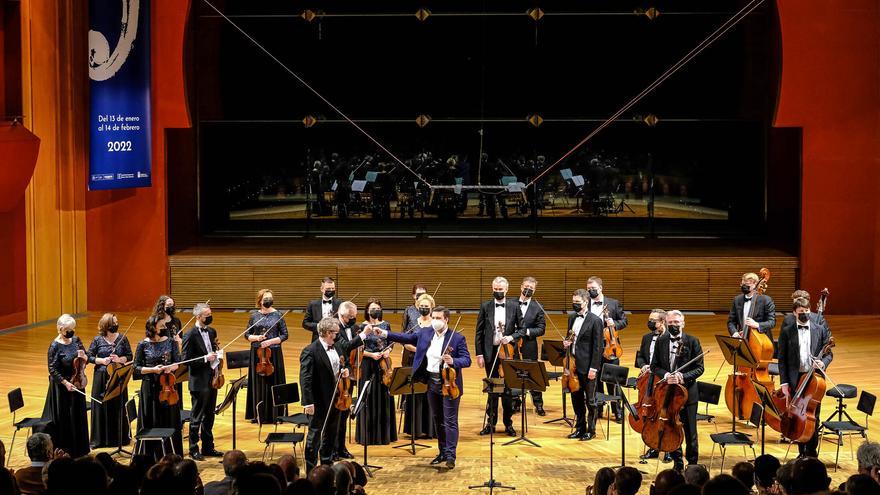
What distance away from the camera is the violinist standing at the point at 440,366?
9.80 meters

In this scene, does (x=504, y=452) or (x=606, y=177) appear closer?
(x=504, y=452)

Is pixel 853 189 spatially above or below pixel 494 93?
below

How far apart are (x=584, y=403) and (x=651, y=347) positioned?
1122 millimetres

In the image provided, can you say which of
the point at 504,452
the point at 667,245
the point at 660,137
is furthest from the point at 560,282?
the point at 504,452

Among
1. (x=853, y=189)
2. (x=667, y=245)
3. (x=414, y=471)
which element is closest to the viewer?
(x=414, y=471)

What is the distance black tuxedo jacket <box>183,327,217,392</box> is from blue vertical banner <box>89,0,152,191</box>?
248 inches

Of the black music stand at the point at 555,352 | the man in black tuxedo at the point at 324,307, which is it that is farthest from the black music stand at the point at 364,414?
the black music stand at the point at 555,352

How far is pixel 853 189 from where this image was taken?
54.9ft

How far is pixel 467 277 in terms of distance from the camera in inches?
678

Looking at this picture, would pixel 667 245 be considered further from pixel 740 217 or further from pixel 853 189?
pixel 853 189

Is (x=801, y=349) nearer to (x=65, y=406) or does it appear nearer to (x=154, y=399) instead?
(x=154, y=399)

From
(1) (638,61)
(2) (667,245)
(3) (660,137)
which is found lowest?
(2) (667,245)

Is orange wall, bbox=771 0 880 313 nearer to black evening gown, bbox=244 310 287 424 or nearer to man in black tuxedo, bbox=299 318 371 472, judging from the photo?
black evening gown, bbox=244 310 287 424

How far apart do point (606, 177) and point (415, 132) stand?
3.25 metres
